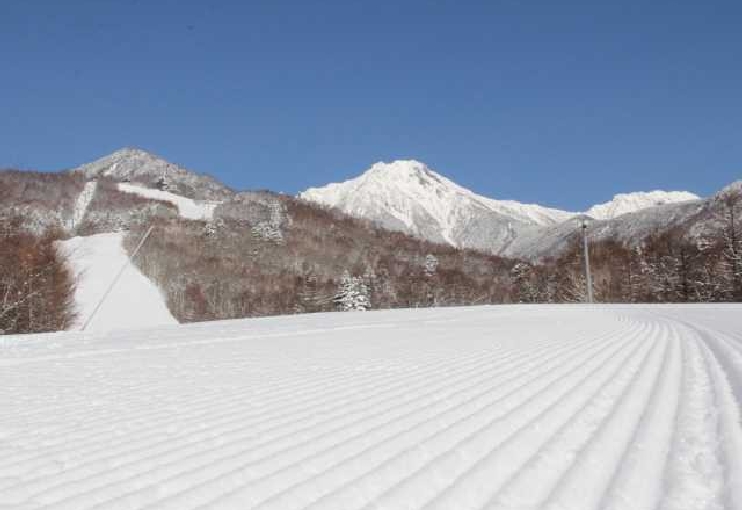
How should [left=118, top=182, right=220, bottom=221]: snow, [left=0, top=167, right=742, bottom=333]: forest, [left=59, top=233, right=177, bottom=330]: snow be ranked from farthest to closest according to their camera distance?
[left=118, top=182, right=220, bottom=221]: snow, [left=59, top=233, right=177, bottom=330]: snow, [left=0, top=167, right=742, bottom=333]: forest

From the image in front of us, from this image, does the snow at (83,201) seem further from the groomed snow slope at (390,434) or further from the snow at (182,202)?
the groomed snow slope at (390,434)

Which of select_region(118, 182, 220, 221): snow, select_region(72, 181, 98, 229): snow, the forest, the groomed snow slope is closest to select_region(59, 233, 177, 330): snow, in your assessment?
the forest

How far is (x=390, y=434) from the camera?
395 centimetres

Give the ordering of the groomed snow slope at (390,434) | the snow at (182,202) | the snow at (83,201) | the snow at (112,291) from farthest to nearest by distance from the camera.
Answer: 1. the snow at (182,202)
2. the snow at (83,201)
3. the snow at (112,291)
4. the groomed snow slope at (390,434)

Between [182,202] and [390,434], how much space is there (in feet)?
502

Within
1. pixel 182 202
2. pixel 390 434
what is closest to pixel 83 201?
pixel 182 202

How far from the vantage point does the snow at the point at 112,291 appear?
3994 cm

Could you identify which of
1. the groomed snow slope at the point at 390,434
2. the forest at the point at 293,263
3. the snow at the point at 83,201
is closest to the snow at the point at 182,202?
the forest at the point at 293,263

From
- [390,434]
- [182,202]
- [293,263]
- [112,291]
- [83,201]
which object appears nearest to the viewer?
[390,434]

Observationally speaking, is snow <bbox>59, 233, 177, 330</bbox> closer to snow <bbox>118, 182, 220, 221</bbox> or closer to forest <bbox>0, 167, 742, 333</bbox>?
forest <bbox>0, 167, 742, 333</bbox>

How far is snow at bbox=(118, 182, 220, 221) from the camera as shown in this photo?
135500 millimetres

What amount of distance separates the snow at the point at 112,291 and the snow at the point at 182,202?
67.1 metres

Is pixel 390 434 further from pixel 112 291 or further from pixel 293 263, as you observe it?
pixel 293 263

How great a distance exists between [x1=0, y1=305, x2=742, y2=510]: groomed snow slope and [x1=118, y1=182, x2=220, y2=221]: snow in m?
129
